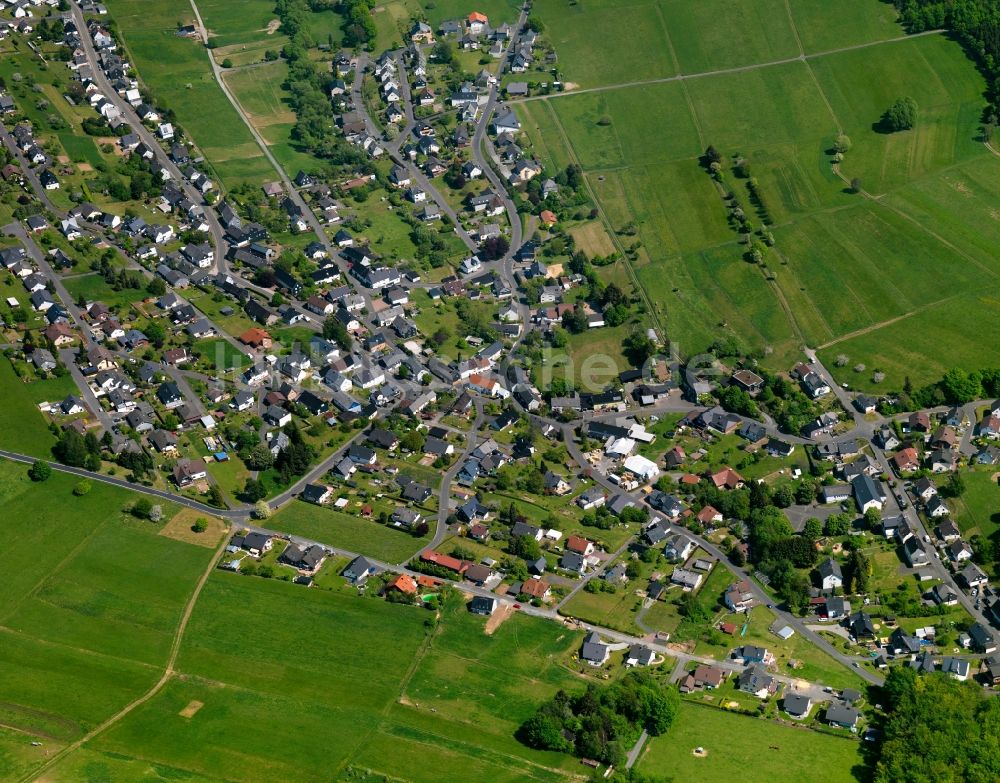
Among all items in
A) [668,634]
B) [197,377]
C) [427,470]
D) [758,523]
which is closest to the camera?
[668,634]

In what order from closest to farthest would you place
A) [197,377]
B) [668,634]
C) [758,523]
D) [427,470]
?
[668,634] → [758,523] → [427,470] → [197,377]

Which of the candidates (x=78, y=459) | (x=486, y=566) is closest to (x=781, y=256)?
(x=486, y=566)

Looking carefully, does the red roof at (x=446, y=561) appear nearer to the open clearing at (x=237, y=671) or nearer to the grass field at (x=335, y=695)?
the open clearing at (x=237, y=671)

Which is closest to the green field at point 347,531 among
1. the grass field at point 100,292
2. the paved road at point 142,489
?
the paved road at point 142,489

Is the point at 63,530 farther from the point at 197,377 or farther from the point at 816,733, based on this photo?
the point at 816,733

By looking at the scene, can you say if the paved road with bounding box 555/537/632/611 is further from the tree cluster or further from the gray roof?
the tree cluster

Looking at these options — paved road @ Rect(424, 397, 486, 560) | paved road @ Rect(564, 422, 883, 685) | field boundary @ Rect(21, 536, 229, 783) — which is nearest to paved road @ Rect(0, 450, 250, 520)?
field boundary @ Rect(21, 536, 229, 783)

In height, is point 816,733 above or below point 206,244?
below
